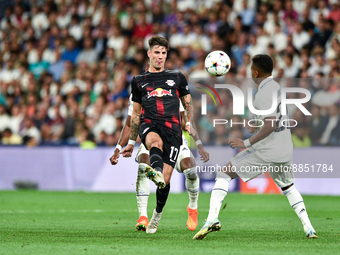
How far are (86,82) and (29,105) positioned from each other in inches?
72.8

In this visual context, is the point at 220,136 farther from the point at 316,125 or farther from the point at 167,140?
the point at 167,140

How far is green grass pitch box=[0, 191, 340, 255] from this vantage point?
620 cm

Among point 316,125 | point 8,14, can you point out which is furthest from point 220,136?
point 8,14

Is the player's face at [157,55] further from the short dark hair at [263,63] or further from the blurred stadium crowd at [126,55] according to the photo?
the blurred stadium crowd at [126,55]

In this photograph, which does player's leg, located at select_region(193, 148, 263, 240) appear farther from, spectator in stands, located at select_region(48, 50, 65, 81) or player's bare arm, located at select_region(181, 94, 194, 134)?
spectator in stands, located at select_region(48, 50, 65, 81)

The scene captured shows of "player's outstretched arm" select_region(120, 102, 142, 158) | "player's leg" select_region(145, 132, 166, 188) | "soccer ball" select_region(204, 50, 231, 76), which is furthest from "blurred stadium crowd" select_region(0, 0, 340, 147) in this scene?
"player's leg" select_region(145, 132, 166, 188)

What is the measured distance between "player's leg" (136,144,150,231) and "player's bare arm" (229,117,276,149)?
1.49 metres

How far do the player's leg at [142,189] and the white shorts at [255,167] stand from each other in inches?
54.5

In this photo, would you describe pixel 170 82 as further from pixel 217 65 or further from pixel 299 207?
pixel 299 207

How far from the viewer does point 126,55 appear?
59.3 ft

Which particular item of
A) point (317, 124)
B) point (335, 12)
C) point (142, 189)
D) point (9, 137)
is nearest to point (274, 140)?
point (142, 189)

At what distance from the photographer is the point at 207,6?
58.9 ft

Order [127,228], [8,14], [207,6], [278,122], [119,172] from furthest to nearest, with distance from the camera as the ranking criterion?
[8,14] < [207,6] < [119,172] < [127,228] < [278,122]

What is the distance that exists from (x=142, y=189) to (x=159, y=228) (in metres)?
0.61
